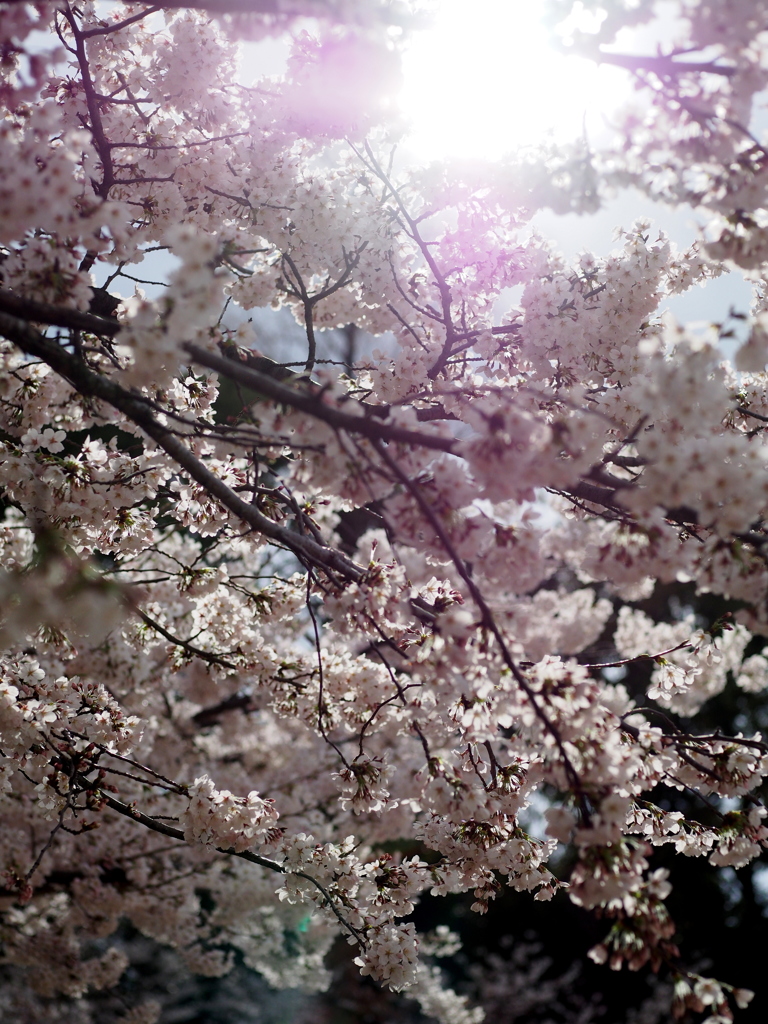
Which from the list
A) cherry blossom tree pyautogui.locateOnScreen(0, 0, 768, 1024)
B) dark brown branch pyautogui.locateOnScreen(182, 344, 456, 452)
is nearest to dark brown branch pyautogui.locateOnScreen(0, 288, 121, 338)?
cherry blossom tree pyautogui.locateOnScreen(0, 0, 768, 1024)

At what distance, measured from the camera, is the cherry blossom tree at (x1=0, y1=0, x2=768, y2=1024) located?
2.13 m

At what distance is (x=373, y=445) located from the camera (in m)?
2.19

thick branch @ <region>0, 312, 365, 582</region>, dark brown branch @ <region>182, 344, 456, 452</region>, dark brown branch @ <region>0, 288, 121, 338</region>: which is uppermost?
dark brown branch @ <region>0, 288, 121, 338</region>

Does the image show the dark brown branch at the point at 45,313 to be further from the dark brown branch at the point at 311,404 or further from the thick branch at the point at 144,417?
the dark brown branch at the point at 311,404

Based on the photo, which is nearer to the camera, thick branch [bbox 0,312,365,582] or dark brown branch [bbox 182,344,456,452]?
dark brown branch [bbox 182,344,456,452]

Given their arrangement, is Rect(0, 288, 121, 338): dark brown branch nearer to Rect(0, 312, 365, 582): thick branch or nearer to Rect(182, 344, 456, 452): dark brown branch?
Rect(0, 312, 365, 582): thick branch

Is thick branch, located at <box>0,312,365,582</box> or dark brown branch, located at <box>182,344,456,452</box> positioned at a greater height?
thick branch, located at <box>0,312,365,582</box>

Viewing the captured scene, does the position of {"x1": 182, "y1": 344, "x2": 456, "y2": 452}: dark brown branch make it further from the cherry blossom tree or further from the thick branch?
the thick branch

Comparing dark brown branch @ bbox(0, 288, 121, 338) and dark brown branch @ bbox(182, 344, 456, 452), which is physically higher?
dark brown branch @ bbox(0, 288, 121, 338)

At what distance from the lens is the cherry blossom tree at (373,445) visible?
2129 millimetres

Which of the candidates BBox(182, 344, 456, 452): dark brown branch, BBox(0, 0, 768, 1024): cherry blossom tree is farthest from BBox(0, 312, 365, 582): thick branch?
BBox(182, 344, 456, 452): dark brown branch

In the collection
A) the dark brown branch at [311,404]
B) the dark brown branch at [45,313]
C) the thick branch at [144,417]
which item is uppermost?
the dark brown branch at [45,313]

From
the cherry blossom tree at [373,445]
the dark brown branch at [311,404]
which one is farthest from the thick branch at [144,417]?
the dark brown branch at [311,404]

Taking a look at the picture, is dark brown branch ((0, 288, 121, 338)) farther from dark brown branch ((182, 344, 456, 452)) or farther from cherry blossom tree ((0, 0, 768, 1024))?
dark brown branch ((182, 344, 456, 452))
